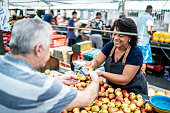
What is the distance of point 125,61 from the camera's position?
2326 mm

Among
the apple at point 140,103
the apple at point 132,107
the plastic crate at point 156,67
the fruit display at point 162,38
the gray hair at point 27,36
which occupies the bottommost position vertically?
the plastic crate at point 156,67

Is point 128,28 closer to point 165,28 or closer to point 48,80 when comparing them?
point 48,80

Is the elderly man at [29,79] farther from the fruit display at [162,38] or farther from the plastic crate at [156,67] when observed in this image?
the plastic crate at [156,67]

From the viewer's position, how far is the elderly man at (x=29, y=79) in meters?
1.07

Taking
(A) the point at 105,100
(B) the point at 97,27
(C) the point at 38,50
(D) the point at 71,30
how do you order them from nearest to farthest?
(C) the point at 38,50
(A) the point at 105,100
(B) the point at 97,27
(D) the point at 71,30

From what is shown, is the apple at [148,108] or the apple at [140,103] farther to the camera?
the apple at [140,103]

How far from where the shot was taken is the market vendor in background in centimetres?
222

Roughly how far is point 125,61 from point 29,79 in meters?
1.60

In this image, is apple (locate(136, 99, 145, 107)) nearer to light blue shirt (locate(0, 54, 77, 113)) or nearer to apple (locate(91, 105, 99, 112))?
apple (locate(91, 105, 99, 112))

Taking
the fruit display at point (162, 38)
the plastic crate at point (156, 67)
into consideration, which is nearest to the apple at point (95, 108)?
the fruit display at point (162, 38)

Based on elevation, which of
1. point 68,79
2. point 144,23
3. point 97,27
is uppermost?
point 144,23

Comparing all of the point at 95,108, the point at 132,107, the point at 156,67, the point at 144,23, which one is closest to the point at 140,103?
the point at 132,107

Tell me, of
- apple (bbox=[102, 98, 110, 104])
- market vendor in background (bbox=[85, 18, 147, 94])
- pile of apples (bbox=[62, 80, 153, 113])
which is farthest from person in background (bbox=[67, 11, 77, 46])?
apple (bbox=[102, 98, 110, 104])

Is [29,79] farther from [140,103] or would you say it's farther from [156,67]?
[156,67]
